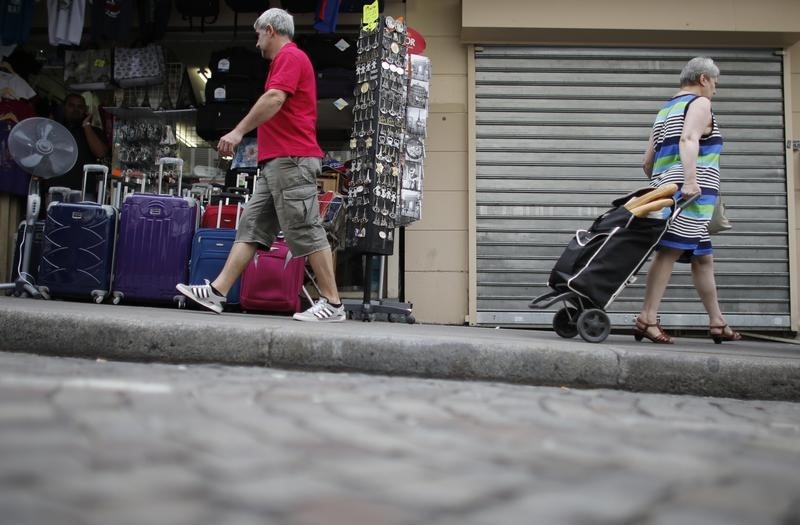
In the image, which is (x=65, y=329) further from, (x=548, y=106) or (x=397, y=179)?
(x=548, y=106)

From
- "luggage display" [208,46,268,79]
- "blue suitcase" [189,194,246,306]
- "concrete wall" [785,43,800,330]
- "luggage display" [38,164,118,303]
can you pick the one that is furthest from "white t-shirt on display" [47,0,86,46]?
"concrete wall" [785,43,800,330]

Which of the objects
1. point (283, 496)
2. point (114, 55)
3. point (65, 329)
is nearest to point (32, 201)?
point (114, 55)

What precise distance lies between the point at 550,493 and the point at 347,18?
677 cm

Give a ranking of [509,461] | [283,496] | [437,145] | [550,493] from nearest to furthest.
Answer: [283,496]
[550,493]
[509,461]
[437,145]

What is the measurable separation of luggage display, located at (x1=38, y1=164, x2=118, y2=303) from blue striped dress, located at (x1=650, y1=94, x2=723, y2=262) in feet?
15.6

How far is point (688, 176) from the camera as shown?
15.0ft

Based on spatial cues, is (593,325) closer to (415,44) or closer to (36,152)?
(415,44)

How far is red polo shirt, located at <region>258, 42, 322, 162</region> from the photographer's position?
4.80 metres

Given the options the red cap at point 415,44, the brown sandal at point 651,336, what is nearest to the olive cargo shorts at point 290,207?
the red cap at point 415,44

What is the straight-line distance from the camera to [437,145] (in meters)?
7.40

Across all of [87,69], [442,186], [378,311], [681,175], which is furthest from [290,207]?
[87,69]

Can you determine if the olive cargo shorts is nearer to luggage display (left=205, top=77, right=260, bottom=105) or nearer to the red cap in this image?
the red cap

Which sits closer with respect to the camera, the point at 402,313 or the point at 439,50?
the point at 402,313

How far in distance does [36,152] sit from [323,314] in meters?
3.31
